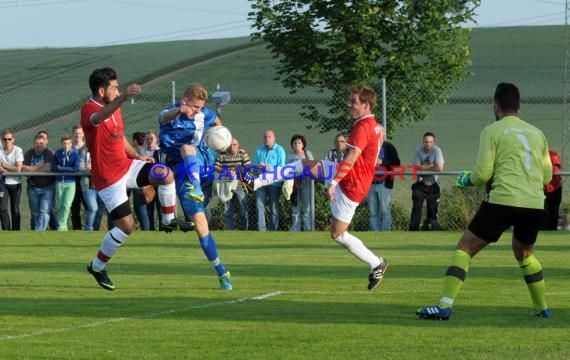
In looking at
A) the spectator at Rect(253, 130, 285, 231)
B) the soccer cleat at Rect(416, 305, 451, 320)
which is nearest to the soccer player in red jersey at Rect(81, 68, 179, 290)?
the soccer cleat at Rect(416, 305, 451, 320)

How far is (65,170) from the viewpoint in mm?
23000

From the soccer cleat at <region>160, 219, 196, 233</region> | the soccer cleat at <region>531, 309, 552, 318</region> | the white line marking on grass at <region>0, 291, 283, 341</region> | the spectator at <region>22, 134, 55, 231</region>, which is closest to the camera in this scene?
the white line marking on grass at <region>0, 291, 283, 341</region>

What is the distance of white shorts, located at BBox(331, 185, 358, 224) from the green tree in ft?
40.5

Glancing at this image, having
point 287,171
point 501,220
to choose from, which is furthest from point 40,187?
point 501,220

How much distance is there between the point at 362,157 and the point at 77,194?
11.8 metres

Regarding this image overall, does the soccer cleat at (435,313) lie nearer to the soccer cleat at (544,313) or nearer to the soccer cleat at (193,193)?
the soccer cleat at (544,313)

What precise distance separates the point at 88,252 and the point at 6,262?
6.49 feet

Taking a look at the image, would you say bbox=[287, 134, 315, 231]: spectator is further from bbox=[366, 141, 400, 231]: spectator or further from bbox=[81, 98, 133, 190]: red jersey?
bbox=[81, 98, 133, 190]: red jersey

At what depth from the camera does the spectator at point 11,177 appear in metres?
23.2

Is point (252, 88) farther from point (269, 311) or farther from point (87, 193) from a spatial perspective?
point (269, 311)

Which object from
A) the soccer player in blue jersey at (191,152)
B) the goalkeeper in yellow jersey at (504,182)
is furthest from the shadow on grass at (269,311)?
the soccer player in blue jersey at (191,152)

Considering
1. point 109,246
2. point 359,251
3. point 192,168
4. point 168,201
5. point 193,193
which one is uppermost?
point 192,168

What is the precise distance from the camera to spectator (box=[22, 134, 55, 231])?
23141 millimetres

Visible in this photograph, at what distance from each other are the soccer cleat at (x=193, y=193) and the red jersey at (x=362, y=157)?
1420 millimetres
